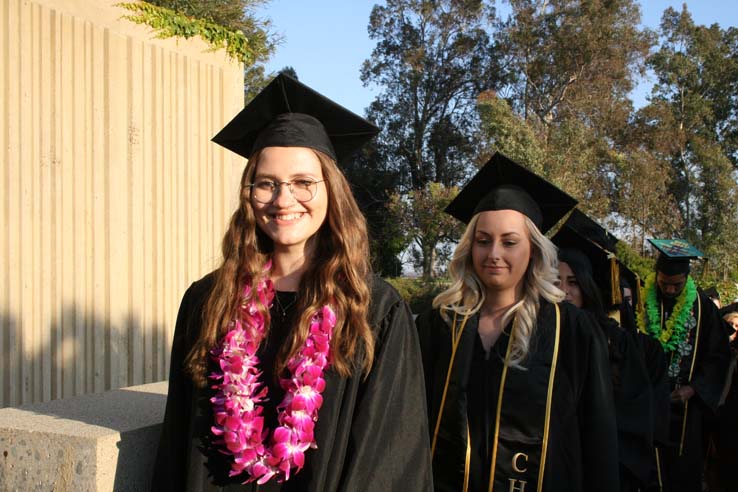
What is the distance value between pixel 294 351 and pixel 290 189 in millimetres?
508

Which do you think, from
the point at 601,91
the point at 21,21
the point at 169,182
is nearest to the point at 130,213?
the point at 169,182

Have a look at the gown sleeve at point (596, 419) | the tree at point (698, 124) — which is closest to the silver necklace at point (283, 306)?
the gown sleeve at point (596, 419)

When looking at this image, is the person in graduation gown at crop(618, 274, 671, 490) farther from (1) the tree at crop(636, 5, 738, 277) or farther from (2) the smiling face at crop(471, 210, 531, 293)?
(1) the tree at crop(636, 5, 738, 277)

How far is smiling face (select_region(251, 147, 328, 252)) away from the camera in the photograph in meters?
2.25

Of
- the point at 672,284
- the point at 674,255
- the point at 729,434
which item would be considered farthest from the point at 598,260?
the point at 729,434

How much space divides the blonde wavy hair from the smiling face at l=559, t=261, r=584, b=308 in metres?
1.08

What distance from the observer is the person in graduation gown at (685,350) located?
561 cm

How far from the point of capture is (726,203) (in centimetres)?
3334

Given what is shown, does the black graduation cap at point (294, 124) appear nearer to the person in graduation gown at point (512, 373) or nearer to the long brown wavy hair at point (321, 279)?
the long brown wavy hair at point (321, 279)

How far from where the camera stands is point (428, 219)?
29.4 meters

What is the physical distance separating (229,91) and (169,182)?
138cm

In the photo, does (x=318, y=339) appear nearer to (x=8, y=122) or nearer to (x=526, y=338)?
(x=526, y=338)

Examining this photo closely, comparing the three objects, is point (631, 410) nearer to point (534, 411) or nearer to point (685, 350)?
point (534, 411)

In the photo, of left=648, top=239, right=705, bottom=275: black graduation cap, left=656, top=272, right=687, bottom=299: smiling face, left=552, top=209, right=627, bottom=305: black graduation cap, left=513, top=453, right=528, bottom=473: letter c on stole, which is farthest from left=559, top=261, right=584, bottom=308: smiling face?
left=656, top=272, right=687, bottom=299: smiling face
